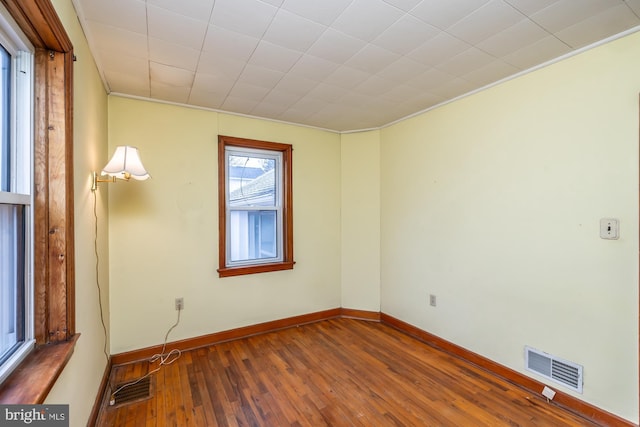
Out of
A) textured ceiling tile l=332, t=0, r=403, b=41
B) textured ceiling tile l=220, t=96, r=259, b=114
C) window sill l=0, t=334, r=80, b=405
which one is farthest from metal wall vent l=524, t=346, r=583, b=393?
textured ceiling tile l=220, t=96, r=259, b=114

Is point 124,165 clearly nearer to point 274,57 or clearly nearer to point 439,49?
point 274,57

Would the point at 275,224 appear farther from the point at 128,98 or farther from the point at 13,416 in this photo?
the point at 13,416

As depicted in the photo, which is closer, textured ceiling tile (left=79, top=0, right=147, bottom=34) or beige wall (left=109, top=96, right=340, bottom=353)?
textured ceiling tile (left=79, top=0, right=147, bottom=34)

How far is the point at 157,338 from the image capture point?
268cm

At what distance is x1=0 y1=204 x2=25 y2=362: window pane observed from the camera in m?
1.04

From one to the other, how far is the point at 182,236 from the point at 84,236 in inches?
44.9

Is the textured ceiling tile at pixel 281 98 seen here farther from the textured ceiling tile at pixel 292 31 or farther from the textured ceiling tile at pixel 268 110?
the textured ceiling tile at pixel 292 31

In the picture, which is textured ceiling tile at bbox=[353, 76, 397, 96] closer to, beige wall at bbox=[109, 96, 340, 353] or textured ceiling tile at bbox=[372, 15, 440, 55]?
textured ceiling tile at bbox=[372, 15, 440, 55]

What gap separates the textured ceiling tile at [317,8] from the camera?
58.5 inches

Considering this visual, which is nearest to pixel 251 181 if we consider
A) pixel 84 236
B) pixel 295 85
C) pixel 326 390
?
pixel 295 85

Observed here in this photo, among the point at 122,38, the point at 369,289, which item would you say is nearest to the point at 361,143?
the point at 369,289

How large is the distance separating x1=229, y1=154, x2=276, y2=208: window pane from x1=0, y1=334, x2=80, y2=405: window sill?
205 cm

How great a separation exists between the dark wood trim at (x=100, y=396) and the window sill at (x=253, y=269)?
1146 mm

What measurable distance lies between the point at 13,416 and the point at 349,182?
3.30m
